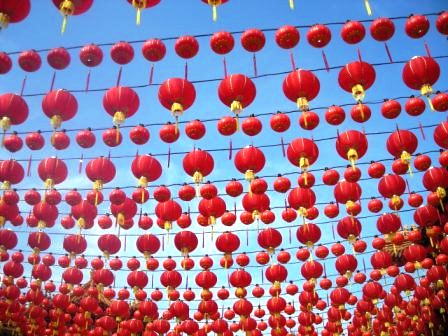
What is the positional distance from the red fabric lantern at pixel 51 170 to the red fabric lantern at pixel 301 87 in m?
4.71

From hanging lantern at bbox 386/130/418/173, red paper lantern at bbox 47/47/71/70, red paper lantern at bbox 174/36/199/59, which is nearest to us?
red paper lantern at bbox 174/36/199/59

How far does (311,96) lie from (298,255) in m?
6.19

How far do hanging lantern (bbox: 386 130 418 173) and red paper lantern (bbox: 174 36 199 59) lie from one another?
405 cm

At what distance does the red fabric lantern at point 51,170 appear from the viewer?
840cm

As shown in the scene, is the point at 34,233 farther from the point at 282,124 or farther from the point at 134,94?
the point at 282,124

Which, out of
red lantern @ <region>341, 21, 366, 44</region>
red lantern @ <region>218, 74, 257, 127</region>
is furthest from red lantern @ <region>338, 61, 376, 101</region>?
red lantern @ <region>218, 74, 257, 127</region>

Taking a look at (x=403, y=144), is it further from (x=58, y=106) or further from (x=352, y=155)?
(x=58, y=106)

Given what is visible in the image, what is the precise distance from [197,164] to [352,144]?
2886 mm

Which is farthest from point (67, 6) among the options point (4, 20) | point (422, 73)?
point (422, 73)

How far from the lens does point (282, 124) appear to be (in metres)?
7.93

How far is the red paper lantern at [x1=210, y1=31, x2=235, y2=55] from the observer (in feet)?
22.2

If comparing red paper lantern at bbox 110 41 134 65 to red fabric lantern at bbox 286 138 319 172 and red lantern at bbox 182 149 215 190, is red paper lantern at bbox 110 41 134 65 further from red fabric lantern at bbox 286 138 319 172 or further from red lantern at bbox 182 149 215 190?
red fabric lantern at bbox 286 138 319 172

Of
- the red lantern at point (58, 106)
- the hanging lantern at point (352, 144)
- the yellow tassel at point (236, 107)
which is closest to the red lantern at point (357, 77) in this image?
the hanging lantern at point (352, 144)

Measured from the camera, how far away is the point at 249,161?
8.12 metres
